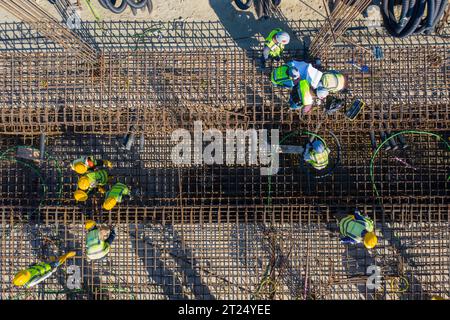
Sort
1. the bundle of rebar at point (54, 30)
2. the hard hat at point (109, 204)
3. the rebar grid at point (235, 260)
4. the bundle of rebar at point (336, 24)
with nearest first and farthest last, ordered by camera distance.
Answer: the bundle of rebar at point (336, 24) < the hard hat at point (109, 204) < the bundle of rebar at point (54, 30) < the rebar grid at point (235, 260)

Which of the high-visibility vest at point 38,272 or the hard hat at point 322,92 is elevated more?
the hard hat at point 322,92

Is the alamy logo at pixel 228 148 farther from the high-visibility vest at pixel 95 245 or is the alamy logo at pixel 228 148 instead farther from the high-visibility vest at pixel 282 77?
the high-visibility vest at pixel 95 245

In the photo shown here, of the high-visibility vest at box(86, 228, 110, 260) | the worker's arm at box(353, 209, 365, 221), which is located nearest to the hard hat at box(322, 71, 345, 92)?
the worker's arm at box(353, 209, 365, 221)

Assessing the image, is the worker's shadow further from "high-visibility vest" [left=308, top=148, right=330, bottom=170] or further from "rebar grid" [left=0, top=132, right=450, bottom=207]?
"high-visibility vest" [left=308, top=148, right=330, bottom=170]

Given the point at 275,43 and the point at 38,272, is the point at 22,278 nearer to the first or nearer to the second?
the point at 38,272

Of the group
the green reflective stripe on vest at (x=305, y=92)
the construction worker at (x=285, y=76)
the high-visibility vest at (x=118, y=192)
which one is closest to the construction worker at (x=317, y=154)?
the green reflective stripe on vest at (x=305, y=92)

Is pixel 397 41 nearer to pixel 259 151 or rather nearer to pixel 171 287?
pixel 259 151
